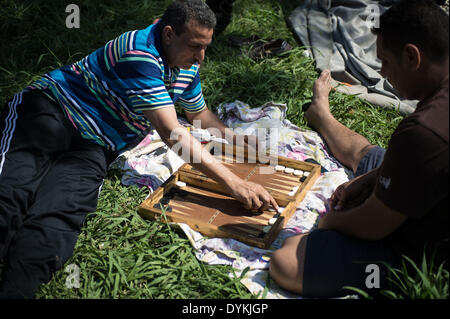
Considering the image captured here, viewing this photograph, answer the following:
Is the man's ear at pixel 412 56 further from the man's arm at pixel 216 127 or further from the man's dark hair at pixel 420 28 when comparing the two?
the man's arm at pixel 216 127

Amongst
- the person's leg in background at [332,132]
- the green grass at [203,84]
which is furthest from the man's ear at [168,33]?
the person's leg in background at [332,132]

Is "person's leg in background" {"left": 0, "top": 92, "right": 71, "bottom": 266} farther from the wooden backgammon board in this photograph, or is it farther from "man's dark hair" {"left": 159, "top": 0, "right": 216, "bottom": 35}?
"man's dark hair" {"left": 159, "top": 0, "right": 216, "bottom": 35}

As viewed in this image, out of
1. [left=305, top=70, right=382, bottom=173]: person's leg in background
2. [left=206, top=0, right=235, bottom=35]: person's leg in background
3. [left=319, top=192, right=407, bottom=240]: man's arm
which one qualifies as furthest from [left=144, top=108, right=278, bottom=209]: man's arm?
[left=206, top=0, right=235, bottom=35]: person's leg in background

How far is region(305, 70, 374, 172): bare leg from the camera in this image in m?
3.75

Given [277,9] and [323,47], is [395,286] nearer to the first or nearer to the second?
[323,47]

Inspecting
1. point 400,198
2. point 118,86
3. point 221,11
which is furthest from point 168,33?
point 221,11

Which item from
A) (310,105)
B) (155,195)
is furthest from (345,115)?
(155,195)

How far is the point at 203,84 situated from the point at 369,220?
286cm

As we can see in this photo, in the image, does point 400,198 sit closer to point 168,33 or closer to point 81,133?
point 168,33

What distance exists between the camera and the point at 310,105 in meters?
4.43

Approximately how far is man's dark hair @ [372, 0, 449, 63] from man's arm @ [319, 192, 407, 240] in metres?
0.72

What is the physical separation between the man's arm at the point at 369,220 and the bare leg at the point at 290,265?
0.22 m

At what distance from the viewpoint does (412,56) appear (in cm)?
217

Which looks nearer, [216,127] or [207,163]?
[207,163]
